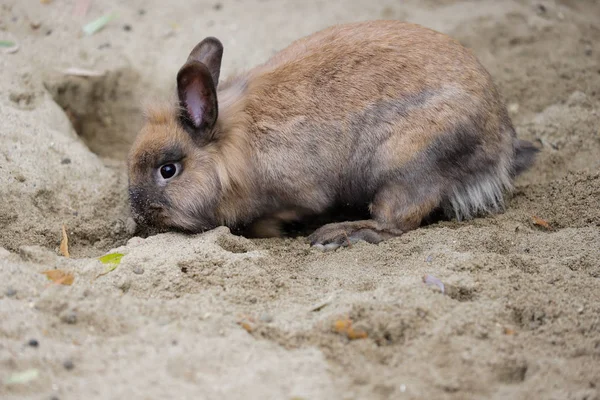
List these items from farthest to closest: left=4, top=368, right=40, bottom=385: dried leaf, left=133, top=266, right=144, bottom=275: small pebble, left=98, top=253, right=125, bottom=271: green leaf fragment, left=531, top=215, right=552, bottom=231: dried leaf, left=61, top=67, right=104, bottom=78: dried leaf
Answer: left=61, top=67, right=104, bottom=78: dried leaf → left=531, top=215, right=552, bottom=231: dried leaf → left=98, top=253, right=125, bottom=271: green leaf fragment → left=133, top=266, right=144, bottom=275: small pebble → left=4, top=368, right=40, bottom=385: dried leaf

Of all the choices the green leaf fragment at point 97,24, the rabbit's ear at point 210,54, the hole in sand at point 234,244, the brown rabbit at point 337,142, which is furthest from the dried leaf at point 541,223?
the green leaf fragment at point 97,24

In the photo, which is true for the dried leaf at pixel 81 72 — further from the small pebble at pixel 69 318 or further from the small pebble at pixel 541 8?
the small pebble at pixel 541 8

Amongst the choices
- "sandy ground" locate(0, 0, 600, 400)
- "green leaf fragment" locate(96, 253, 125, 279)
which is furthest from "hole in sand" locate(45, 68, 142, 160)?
"green leaf fragment" locate(96, 253, 125, 279)

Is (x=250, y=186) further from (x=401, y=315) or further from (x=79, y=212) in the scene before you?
(x=401, y=315)

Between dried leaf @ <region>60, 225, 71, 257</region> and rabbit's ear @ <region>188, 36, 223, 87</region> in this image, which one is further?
rabbit's ear @ <region>188, 36, 223, 87</region>

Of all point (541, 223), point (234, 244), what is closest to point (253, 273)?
point (234, 244)

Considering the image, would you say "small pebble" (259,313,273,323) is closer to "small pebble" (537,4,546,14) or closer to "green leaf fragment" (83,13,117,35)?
"green leaf fragment" (83,13,117,35)

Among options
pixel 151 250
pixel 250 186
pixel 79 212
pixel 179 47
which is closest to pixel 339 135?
pixel 250 186
